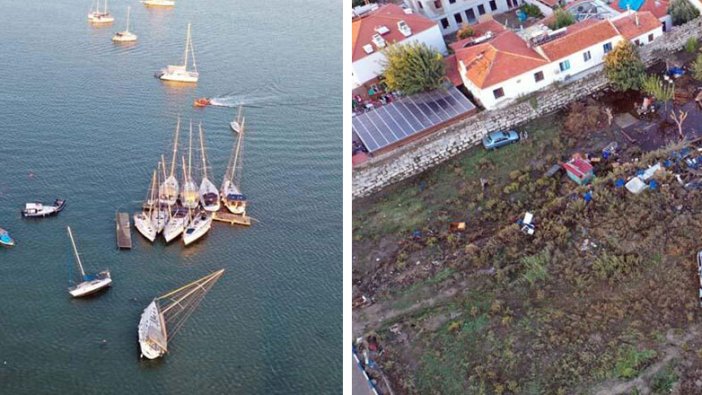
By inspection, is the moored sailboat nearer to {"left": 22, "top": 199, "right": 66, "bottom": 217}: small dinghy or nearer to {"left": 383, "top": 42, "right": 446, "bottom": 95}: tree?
{"left": 22, "top": 199, "right": 66, "bottom": 217}: small dinghy

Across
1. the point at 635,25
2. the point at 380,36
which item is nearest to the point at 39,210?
the point at 380,36

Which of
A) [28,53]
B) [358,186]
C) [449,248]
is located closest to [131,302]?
[358,186]

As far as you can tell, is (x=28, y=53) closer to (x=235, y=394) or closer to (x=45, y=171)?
(x=45, y=171)

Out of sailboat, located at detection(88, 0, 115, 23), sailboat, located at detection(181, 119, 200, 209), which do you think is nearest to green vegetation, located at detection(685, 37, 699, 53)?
sailboat, located at detection(181, 119, 200, 209)

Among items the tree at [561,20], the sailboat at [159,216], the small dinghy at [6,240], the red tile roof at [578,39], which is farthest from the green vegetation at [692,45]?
the small dinghy at [6,240]

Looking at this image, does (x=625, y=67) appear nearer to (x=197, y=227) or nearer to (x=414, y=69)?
(x=414, y=69)

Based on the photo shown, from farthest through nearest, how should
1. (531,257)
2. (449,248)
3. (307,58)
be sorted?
(307,58) < (449,248) < (531,257)
